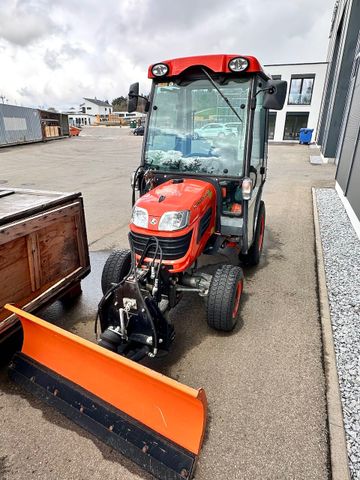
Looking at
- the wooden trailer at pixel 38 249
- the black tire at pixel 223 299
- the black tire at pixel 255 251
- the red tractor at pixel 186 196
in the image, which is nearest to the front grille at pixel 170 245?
the red tractor at pixel 186 196

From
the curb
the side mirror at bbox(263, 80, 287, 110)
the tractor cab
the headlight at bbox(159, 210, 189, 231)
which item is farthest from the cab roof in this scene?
the curb

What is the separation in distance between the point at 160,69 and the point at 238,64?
853 millimetres

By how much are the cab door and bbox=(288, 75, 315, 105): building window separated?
27.1 m

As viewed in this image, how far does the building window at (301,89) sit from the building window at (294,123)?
991mm

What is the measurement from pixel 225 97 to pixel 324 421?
10.0 ft

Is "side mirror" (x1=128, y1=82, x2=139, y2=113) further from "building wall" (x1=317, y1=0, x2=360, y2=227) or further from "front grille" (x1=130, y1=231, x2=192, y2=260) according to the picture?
"building wall" (x1=317, y1=0, x2=360, y2=227)

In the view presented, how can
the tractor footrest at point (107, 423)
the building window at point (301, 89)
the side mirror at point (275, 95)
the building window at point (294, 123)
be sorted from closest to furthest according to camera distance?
the tractor footrest at point (107, 423)
the side mirror at point (275, 95)
the building window at point (301, 89)
the building window at point (294, 123)

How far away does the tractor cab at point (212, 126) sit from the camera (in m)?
3.22

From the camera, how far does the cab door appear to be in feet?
12.1

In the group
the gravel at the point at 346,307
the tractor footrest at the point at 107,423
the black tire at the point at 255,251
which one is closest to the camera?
the tractor footrest at the point at 107,423

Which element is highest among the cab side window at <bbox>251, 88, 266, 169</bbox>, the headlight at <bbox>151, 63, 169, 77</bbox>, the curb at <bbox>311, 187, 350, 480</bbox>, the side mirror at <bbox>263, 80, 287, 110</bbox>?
the headlight at <bbox>151, 63, 169, 77</bbox>

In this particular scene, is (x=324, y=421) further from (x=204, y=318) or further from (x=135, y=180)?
(x=135, y=180)

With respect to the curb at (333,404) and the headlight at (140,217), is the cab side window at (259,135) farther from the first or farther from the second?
the curb at (333,404)

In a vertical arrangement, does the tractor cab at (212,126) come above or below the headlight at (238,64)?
below
